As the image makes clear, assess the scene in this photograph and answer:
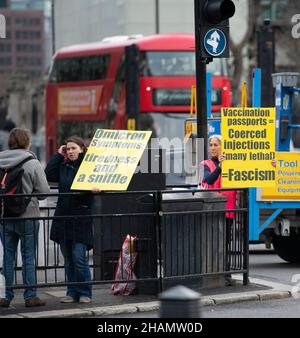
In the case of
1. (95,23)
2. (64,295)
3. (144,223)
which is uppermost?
(95,23)

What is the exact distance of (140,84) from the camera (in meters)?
28.3

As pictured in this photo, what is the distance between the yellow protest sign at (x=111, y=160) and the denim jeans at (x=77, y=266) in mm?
583

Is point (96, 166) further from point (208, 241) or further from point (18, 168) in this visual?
point (208, 241)

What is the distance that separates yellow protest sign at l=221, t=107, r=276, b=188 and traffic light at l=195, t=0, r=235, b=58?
0.72m

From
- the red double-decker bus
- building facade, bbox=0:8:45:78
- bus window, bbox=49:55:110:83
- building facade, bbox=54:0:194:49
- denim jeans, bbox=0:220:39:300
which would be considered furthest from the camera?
building facade, bbox=0:8:45:78

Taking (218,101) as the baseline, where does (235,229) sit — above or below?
below

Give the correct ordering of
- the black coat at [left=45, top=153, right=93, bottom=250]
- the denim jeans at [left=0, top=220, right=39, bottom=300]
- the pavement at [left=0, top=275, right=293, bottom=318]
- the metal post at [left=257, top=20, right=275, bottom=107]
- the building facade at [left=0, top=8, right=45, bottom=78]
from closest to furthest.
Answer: the pavement at [left=0, top=275, right=293, bottom=318], the denim jeans at [left=0, top=220, right=39, bottom=300], the black coat at [left=45, top=153, right=93, bottom=250], the metal post at [left=257, top=20, right=275, bottom=107], the building facade at [left=0, top=8, right=45, bottom=78]

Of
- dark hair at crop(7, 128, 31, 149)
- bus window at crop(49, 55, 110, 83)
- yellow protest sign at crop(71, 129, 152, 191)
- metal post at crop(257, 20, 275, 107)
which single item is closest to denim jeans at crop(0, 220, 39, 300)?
yellow protest sign at crop(71, 129, 152, 191)

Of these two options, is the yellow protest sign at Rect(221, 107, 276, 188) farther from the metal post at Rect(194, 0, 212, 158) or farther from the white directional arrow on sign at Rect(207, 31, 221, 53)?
the white directional arrow on sign at Rect(207, 31, 221, 53)

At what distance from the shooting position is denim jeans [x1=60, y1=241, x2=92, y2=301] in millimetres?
10062

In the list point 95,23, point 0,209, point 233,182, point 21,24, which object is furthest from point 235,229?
point 21,24

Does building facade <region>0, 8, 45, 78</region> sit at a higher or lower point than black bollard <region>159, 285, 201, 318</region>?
higher

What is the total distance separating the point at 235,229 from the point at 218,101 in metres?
17.1

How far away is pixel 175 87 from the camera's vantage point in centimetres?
2831
